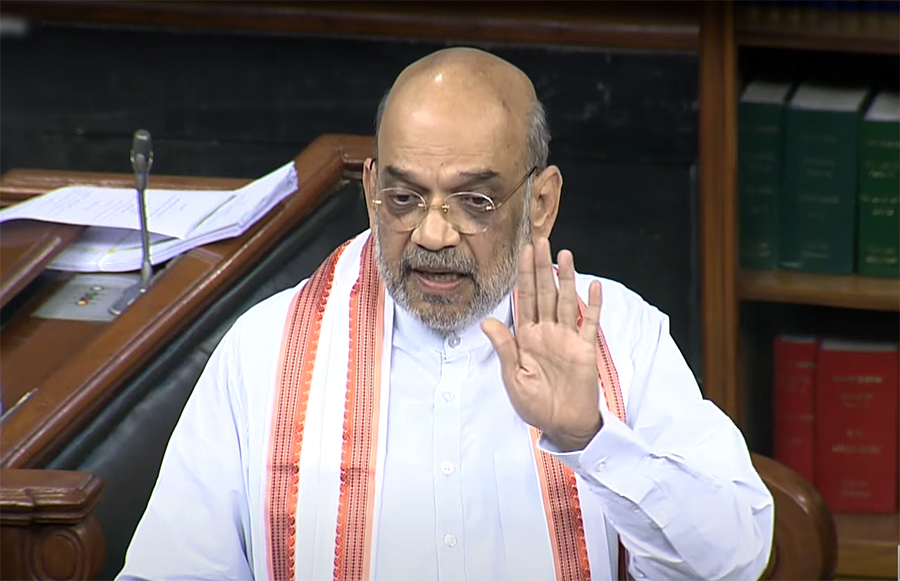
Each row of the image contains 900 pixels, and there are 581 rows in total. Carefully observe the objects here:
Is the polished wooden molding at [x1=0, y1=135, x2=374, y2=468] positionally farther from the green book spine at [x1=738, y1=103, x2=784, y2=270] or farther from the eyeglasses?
the green book spine at [x1=738, y1=103, x2=784, y2=270]

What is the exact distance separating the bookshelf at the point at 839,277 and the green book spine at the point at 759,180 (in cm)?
4

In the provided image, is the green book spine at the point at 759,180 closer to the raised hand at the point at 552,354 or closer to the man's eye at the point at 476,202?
the man's eye at the point at 476,202

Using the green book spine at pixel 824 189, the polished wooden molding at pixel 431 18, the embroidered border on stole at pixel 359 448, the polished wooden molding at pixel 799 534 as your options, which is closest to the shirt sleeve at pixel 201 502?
the embroidered border on stole at pixel 359 448

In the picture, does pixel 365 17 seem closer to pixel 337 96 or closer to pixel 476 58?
pixel 337 96

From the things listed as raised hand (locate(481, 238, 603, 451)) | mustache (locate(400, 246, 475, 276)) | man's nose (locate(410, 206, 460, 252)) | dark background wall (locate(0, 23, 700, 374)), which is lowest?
raised hand (locate(481, 238, 603, 451))

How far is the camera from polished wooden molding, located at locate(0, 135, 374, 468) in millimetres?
1967

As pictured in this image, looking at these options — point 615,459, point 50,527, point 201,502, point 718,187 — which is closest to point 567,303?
point 615,459

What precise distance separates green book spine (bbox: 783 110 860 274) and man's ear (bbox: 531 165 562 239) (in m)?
1.07

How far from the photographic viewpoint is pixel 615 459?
5.73 feet

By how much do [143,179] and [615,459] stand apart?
925 millimetres

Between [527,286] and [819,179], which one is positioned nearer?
[527,286]

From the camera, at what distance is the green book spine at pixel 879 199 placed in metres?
2.96

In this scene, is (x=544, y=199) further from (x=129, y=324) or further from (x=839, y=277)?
(x=839, y=277)

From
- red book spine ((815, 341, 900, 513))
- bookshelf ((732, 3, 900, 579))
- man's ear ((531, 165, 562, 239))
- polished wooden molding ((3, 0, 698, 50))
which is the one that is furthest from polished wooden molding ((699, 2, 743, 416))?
man's ear ((531, 165, 562, 239))
